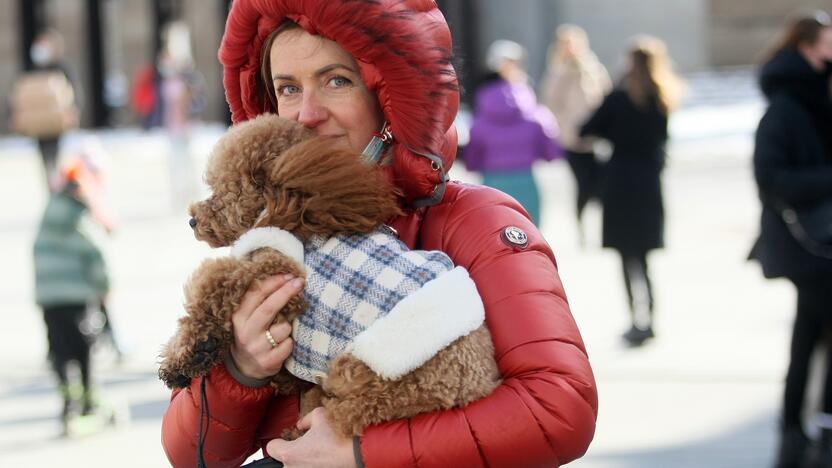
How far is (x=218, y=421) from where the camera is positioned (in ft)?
7.46

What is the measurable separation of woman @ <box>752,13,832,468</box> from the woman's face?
3.77 metres

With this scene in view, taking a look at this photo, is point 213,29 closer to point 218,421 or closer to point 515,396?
point 218,421

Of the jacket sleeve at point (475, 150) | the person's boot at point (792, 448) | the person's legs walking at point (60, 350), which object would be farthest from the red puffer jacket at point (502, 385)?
the jacket sleeve at point (475, 150)

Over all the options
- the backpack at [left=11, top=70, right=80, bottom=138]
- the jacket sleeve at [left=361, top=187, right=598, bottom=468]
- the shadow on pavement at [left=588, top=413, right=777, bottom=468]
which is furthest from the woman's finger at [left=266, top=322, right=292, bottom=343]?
the backpack at [left=11, top=70, right=80, bottom=138]

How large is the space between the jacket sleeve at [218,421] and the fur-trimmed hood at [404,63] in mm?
437

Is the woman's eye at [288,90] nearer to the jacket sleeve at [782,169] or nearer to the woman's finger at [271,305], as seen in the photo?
the woman's finger at [271,305]

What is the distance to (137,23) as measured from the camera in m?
31.5

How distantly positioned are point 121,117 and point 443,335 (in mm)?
30678

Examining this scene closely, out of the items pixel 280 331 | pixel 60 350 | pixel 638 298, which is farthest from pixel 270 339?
pixel 638 298

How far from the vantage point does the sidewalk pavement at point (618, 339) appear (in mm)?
6297

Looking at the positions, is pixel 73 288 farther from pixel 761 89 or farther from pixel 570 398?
pixel 570 398

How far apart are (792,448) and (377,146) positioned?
13.3 ft

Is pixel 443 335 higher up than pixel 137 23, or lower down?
higher up

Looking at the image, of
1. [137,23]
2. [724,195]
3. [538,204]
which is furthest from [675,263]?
[137,23]
